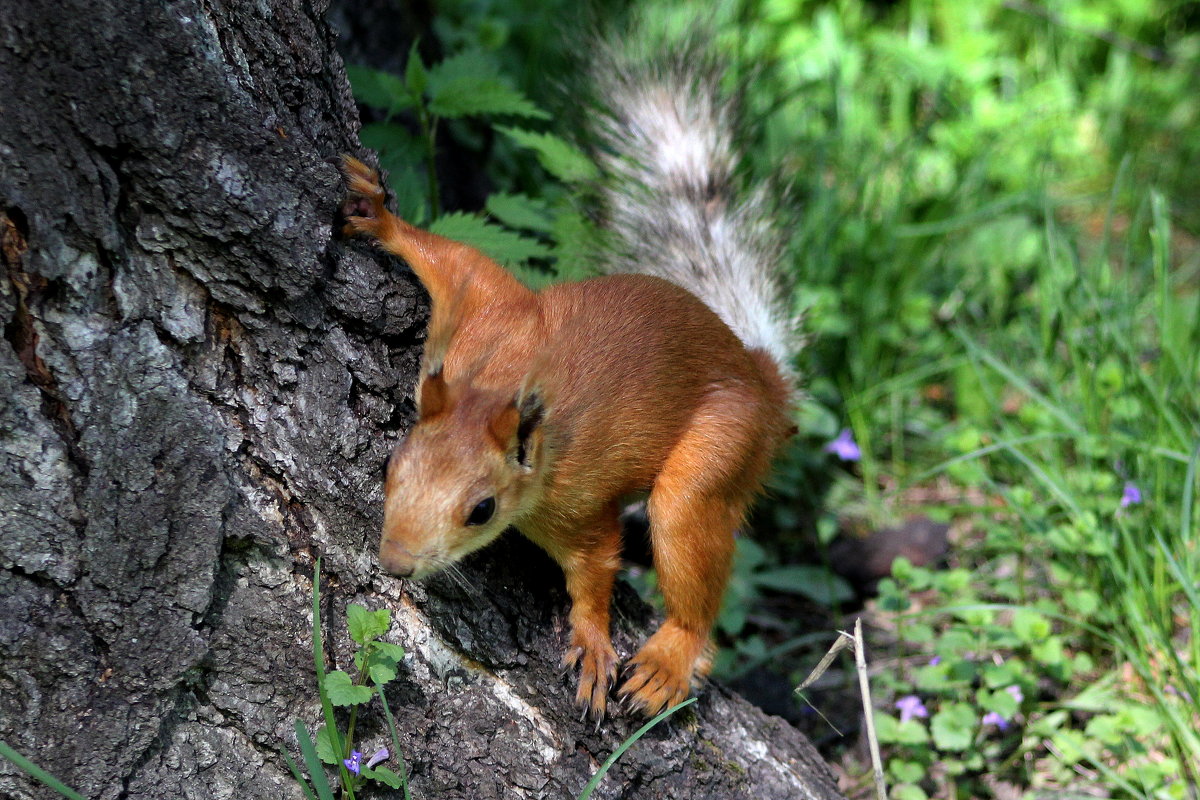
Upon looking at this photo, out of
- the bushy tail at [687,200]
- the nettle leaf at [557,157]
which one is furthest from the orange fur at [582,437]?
the nettle leaf at [557,157]

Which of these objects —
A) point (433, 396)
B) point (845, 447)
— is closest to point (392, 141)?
point (433, 396)

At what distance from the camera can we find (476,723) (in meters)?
1.63

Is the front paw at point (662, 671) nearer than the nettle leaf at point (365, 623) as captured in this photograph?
No

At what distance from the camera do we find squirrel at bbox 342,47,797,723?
1.46 metres

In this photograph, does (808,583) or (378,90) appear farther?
(808,583)

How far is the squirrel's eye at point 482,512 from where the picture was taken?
4.74 feet

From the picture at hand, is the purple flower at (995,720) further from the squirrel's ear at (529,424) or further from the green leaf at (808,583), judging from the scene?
the squirrel's ear at (529,424)

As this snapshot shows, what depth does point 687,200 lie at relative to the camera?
2443 mm

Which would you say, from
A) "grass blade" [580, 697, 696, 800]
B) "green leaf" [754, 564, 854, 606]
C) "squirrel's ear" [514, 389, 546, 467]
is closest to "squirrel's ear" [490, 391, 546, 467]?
"squirrel's ear" [514, 389, 546, 467]

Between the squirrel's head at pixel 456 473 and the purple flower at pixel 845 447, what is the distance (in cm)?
147

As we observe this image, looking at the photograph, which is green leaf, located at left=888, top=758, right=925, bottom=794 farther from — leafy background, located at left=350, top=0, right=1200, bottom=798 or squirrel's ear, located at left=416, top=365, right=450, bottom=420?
squirrel's ear, located at left=416, top=365, right=450, bottom=420

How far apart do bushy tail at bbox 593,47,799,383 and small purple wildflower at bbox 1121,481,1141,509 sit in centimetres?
82

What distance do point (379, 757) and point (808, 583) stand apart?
4.75 ft

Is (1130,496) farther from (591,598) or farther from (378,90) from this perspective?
(378,90)
